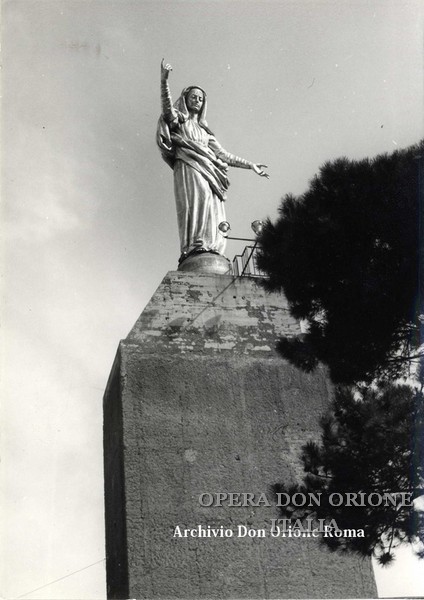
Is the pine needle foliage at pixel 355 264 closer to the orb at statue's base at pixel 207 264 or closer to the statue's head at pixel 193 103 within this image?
the orb at statue's base at pixel 207 264

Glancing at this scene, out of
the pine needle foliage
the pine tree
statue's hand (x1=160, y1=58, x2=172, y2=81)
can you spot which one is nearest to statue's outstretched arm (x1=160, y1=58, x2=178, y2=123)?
statue's hand (x1=160, y1=58, x2=172, y2=81)

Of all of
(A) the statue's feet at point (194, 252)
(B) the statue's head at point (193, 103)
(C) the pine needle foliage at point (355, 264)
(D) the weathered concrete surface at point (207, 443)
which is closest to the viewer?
(C) the pine needle foliage at point (355, 264)

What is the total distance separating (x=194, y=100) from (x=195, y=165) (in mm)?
1157

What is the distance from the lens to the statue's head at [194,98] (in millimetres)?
12461

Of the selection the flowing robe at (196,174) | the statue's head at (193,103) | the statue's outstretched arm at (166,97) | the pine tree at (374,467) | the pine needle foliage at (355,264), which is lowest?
the pine tree at (374,467)

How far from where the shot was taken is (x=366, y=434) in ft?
23.3

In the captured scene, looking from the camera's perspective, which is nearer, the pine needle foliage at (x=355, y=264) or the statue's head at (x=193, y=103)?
the pine needle foliage at (x=355, y=264)

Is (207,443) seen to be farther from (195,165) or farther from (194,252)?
(195,165)

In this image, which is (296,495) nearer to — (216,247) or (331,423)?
(331,423)

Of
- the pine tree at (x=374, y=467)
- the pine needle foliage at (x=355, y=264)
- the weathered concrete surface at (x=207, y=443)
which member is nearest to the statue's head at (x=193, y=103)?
the weathered concrete surface at (x=207, y=443)

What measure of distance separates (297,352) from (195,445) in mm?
2439

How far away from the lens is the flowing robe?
38.2 ft

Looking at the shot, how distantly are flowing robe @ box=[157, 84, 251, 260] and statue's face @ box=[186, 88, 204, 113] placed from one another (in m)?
0.09

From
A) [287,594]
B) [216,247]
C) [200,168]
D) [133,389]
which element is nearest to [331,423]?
[287,594]
